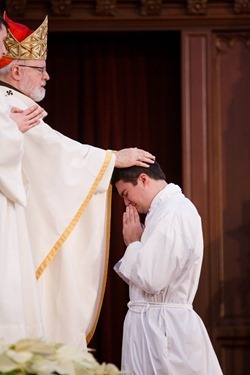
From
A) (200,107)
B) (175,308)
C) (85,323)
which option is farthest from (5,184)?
(200,107)

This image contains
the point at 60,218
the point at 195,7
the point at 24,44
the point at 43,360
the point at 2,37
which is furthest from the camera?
the point at 195,7

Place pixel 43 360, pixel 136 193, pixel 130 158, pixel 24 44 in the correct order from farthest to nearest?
pixel 136 193
pixel 24 44
pixel 130 158
pixel 43 360

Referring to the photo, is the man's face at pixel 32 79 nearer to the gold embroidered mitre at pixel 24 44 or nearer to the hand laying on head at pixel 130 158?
the gold embroidered mitre at pixel 24 44

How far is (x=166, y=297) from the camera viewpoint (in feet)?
13.9

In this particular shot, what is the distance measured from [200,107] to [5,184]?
3.11m

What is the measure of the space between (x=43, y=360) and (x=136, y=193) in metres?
2.58

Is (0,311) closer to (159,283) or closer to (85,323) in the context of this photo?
(85,323)

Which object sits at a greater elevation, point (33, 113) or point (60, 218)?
point (33, 113)

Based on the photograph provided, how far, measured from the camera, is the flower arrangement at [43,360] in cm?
180

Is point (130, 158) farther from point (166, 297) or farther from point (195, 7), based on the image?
point (195, 7)

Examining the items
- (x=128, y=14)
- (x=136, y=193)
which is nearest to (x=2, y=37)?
(x=136, y=193)

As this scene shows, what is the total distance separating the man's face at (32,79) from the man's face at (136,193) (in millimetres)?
656

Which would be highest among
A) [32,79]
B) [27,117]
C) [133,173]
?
[32,79]

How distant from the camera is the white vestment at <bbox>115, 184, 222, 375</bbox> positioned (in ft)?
13.6
